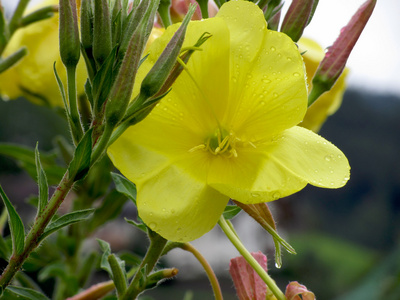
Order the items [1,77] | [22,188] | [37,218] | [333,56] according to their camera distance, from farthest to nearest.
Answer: [22,188], [1,77], [333,56], [37,218]

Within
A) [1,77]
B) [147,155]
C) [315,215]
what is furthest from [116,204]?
[315,215]

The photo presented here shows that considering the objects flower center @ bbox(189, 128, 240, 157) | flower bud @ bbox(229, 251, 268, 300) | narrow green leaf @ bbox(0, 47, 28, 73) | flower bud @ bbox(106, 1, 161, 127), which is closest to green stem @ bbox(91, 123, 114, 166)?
flower bud @ bbox(106, 1, 161, 127)

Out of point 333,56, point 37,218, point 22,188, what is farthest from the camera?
point 22,188

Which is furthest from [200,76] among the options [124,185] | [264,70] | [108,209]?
[108,209]

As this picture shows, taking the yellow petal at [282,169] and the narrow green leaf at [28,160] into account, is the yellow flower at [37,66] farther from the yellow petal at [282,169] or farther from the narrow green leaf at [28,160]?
the yellow petal at [282,169]

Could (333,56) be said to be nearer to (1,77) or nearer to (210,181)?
(210,181)

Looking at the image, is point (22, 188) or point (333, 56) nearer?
point (333, 56)

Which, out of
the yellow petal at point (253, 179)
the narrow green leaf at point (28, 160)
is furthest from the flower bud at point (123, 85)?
the narrow green leaf at point (28, 160)

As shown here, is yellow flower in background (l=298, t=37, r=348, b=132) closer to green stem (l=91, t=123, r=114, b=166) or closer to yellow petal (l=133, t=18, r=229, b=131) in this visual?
yellow petal (l=133, t=18, r=229, b=131)
